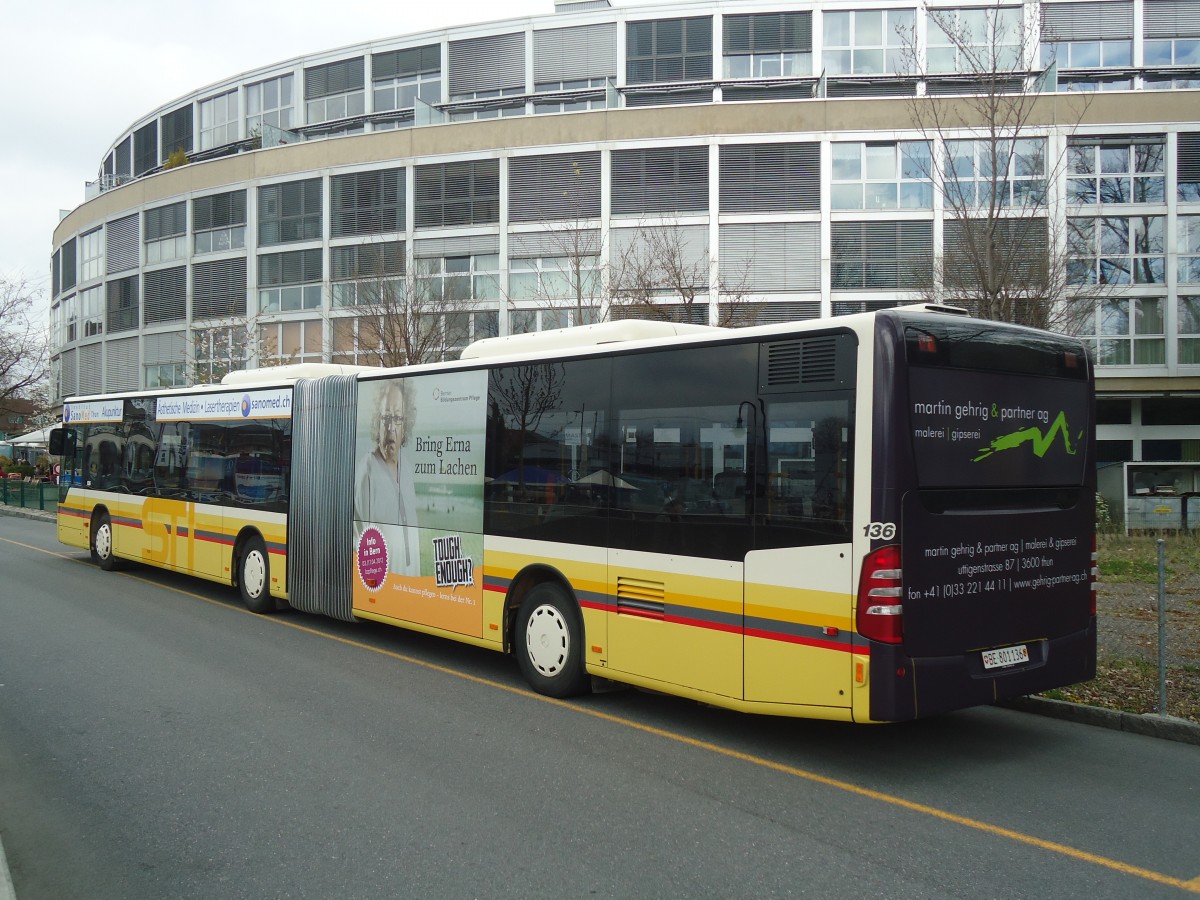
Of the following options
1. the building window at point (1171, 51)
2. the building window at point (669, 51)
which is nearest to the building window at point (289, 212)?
the building window at point (669, 51)

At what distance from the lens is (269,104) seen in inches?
1686

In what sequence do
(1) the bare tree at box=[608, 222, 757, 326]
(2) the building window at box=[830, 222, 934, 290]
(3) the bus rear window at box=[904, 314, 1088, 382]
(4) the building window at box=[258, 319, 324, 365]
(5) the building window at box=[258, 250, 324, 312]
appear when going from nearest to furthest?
(3) the bus rear window at box=[904, 314, 1088, 382]
(1) the bare tree at box=[608, 222, 757, 326]
(2) the building window at box=[830, 222, 934, 290]
(4) the building window at box=[258, 319, 324, 365]
(5) the building window at box=[258, 250, 324, 312]

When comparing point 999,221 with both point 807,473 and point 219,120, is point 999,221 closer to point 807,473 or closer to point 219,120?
point 807,473

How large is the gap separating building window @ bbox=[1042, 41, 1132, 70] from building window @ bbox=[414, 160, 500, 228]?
20136 mm

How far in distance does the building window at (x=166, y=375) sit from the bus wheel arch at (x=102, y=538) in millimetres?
24008

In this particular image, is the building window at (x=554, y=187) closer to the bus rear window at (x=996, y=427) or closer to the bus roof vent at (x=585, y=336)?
the bus roof vent at (x=585, y=336)

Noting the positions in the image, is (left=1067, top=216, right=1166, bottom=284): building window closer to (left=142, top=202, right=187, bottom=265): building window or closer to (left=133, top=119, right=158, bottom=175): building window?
(left=142, top=202, right=187, bottom=265): building window

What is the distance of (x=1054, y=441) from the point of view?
7039 millimetres

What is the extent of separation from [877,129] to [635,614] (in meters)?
27.6

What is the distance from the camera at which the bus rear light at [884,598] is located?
6.00 meters

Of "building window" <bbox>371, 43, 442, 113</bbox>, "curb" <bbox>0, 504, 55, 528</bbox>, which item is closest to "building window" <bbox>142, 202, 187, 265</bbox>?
"building window" <bbox>371, 43, 442, 113</bbox>

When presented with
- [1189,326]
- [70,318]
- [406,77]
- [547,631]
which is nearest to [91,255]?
[70,318]

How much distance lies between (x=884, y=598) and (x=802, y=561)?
0.61m

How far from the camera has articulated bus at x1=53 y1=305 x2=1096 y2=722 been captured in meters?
6.14
